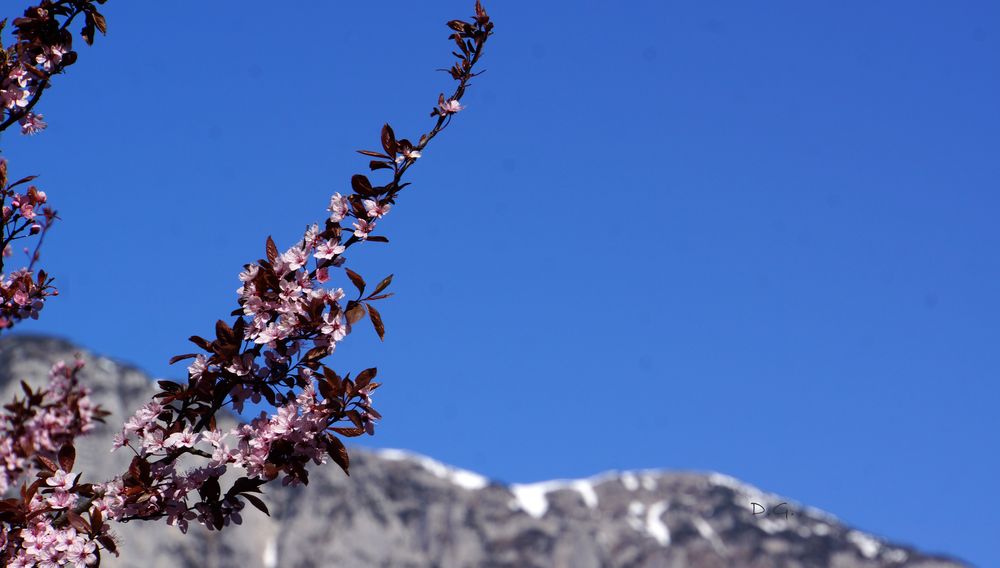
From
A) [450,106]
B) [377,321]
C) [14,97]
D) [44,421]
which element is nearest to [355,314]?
[377,321]

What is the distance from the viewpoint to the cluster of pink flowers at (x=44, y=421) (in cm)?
1184

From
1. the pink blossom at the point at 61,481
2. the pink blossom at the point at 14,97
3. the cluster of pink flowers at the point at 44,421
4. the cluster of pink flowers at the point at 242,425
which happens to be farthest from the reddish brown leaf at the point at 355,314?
the cluster of pink flowers at the point at 44,421

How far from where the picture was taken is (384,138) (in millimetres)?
7781

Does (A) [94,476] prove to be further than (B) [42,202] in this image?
Yes

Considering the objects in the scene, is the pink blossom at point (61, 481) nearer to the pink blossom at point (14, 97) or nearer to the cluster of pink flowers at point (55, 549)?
the cluster of pink flowers at point (55, 549)

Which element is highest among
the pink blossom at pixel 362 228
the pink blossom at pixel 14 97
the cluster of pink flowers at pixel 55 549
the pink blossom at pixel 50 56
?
the pink blossom at pixel 50 56

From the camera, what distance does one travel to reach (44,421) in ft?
40.5

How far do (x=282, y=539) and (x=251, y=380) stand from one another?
200 metres

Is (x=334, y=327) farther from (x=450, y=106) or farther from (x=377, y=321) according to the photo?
(x=450, y=106)

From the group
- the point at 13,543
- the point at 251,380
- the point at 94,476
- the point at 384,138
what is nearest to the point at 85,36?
the point at 384,138

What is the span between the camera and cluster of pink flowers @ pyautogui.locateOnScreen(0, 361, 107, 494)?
11844mm

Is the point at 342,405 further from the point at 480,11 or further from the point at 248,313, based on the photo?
the point at 480,11

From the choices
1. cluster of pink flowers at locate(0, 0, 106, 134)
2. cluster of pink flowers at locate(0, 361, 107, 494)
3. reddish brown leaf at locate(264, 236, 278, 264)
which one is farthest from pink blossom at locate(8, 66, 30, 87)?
cluster of pink flowers at locate(0, 361, 107, 494)

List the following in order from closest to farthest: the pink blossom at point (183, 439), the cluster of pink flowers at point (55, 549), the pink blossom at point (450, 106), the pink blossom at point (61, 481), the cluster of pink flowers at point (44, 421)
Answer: the cluster of pink flowers at point (55, 549) < the pink blossom at point (183, 439) < the pink blossom at point (61, 481) < the pink blossom at point (450, 106) < the cluster of pink flowers at point (44, 421)
